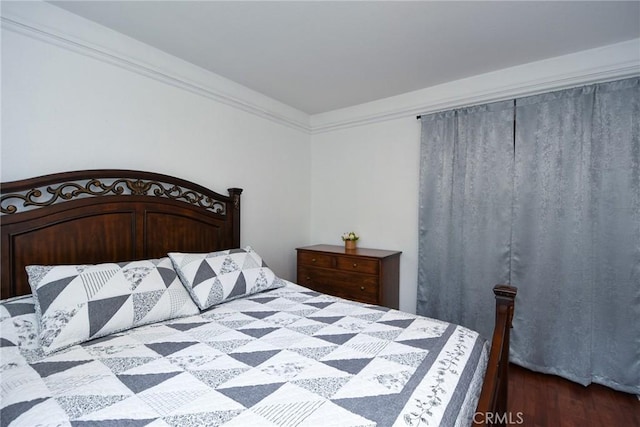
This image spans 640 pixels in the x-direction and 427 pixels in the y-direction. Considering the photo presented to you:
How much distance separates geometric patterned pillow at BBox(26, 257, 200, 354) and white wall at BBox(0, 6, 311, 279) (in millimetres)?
740

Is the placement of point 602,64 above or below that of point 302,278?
above

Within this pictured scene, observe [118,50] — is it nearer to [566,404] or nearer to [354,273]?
[354,273]

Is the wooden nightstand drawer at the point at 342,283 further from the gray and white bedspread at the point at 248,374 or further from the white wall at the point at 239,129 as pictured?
the gray and white bedspread at the point at 248,374

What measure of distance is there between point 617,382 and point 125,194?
365 cm

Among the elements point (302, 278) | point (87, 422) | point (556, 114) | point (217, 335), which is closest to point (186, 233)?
point (217, 335)

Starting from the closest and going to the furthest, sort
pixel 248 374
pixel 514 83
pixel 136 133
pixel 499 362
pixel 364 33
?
pixel 248 374 → pixel 499 362 → pixel 364 33 → pixel 136 133 → pixel 514 83

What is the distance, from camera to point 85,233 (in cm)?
184

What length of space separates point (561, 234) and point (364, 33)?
6.83ft

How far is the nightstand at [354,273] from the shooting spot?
282cm

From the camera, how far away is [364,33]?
202 cm

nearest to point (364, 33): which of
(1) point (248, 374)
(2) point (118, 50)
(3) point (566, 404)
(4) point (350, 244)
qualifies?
(2) point (118, 50)

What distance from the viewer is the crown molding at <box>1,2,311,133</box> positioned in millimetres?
1702

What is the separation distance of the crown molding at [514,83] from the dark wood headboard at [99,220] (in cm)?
192

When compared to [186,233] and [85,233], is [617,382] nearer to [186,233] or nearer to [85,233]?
[186,233]
